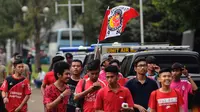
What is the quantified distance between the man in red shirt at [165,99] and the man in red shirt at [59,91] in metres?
1.21

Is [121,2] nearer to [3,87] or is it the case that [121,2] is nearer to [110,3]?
[110,3]

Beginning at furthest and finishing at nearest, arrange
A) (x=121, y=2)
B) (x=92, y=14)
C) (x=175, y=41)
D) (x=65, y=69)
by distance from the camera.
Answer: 1. (x=92, y=14)
2. (x=175, y=41)
3. (x=121, y=2)
4. (x=65, y=69)

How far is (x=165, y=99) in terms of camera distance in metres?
8.94

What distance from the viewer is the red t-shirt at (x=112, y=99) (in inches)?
334

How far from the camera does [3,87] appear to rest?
38.4 feet

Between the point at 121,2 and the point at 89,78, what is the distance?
30235mm

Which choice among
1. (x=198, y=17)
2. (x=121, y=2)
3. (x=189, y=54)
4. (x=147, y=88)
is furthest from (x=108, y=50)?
(x=121, y=2)

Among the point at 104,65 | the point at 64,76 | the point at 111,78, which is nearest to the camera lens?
the point at 111,78

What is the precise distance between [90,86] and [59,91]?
0.65 metres

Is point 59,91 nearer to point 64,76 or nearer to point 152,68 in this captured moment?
point 64,76

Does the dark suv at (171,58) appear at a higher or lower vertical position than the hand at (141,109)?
higher

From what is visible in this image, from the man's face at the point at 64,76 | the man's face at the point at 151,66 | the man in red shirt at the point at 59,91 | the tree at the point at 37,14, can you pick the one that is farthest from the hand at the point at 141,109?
the tree at the point at 37,14

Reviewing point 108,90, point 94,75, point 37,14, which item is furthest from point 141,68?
point 37,14

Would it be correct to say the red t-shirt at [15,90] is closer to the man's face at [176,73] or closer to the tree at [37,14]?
the man's face at [176,73]
